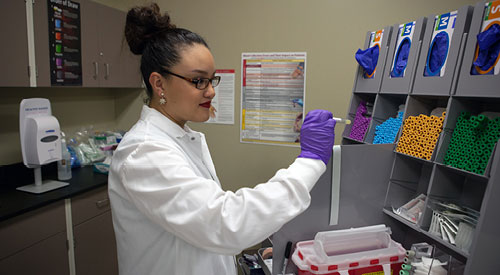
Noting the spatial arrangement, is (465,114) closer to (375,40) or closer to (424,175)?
(424,175)

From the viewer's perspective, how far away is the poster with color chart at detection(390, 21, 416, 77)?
132 centimetres

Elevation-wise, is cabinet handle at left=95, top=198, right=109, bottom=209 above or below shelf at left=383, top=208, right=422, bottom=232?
below

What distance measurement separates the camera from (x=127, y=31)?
118 cm

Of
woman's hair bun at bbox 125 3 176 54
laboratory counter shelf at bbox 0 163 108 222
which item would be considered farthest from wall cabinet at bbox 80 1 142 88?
woman's hair bun at bbox 125 3 176 54

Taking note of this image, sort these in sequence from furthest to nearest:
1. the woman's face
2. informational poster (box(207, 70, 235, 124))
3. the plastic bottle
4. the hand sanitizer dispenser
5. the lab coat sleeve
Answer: informational poster (box(207, 70, 235, 124)) → the plastic bottle → the hand sanitizer dispenser → the woman's face → the lab coat sleeve

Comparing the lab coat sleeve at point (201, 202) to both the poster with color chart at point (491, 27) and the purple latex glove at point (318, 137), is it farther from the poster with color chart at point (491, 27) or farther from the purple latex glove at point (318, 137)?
the poster with color chart at point (491, 27)

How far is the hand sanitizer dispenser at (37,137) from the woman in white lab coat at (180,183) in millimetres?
1106

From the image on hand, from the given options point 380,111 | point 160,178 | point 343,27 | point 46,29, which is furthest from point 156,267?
point 343,27

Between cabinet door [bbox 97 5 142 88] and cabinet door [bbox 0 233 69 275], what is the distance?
1.21 metres

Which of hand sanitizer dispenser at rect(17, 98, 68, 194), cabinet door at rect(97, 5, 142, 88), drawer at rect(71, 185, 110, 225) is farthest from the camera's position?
cabinet door at rect(97, 5, 142, 88)

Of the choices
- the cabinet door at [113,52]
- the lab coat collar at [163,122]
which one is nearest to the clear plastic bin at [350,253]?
the lab coat collar at [163,122]

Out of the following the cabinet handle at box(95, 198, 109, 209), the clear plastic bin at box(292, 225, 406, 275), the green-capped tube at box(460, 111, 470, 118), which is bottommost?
the cabinet handle at box(95, 198, 109, 209)

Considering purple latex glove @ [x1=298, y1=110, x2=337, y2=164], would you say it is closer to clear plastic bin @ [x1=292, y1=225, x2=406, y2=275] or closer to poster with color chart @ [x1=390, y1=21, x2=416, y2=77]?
clear plastic bin @ [x1=292, y1=225, x2=406, y2=275]

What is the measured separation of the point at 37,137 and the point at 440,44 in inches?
82.9
